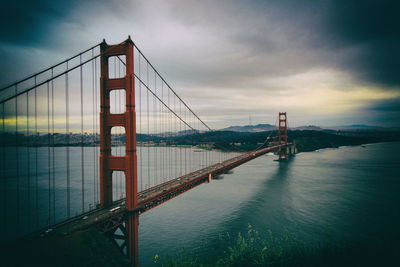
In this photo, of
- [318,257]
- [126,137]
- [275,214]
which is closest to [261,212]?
[275,214]

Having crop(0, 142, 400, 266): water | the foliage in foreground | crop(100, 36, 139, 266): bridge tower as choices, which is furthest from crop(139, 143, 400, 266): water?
crop(100, 36, 139, 266): bridge tower

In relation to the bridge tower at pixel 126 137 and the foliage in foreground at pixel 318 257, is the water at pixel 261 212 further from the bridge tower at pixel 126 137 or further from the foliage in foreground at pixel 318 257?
the foliage in foreground at pixel 318 257

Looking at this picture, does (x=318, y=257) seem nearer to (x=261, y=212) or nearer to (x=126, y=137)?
(x=261, y=212)

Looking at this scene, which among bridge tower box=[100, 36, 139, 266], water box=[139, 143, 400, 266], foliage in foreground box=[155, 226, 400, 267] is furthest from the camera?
water box=[139, 143, 400, 266]

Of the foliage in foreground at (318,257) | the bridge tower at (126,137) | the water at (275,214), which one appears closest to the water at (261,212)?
the water at (275,214)

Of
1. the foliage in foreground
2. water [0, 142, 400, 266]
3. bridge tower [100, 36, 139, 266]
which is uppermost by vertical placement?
bridge tower [100, 36, 139, 266]

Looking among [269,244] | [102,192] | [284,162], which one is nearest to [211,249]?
[269,244]

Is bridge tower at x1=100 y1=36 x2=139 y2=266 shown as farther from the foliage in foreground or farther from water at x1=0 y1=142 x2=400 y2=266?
the foliage in foreground
